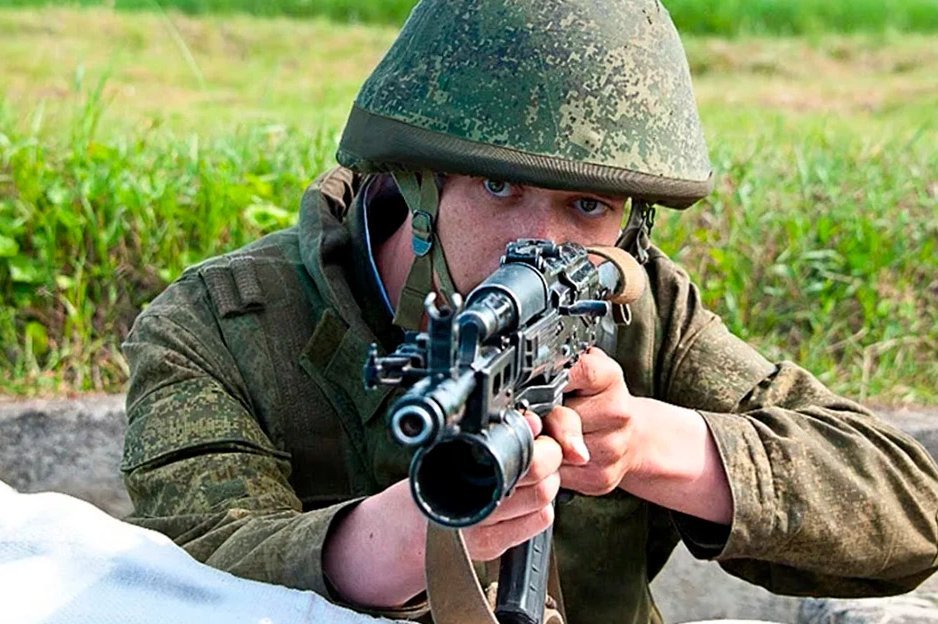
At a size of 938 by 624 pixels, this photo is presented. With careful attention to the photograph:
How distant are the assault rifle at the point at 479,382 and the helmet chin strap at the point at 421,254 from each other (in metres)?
0.49

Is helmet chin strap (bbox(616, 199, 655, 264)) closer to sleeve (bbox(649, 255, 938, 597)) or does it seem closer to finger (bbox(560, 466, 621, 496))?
sleeve (bbox(649, 255, 938, 597))

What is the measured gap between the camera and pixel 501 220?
99.2 inches

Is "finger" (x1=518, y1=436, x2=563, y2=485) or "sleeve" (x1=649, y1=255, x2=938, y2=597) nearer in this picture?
"finger" (x1=518, y1=436, x2=563, y2=485)

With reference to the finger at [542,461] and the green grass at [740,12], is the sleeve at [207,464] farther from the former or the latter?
the green grass at [740,12]

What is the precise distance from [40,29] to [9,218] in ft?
17.6

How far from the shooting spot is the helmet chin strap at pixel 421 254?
2598mm

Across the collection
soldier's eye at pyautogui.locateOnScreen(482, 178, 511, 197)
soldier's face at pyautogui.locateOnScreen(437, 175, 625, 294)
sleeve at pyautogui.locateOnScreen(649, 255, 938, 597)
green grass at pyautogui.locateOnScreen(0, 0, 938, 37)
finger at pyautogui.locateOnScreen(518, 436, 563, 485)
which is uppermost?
soldier's eye at pyautogui.locateOnScreen(482, 178, 511, 197)

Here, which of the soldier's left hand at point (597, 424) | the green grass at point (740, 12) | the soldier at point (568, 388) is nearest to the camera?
the soldier's left hand at point (597, 424)

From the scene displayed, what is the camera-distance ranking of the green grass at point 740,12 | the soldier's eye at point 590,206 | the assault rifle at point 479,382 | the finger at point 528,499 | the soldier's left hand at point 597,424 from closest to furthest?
the assault rifle at point 479,382 → the finger at point 528,499 → the soldier's left hand at point 597,424 → the soldier's eye at point 590,206 → the green grass at point 740,12

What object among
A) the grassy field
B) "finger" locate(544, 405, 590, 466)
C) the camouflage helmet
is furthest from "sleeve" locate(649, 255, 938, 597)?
the grassy field

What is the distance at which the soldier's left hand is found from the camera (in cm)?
221

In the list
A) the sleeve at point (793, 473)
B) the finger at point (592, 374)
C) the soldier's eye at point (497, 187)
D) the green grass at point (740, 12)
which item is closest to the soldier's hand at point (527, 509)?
the finger at point (592, 374)

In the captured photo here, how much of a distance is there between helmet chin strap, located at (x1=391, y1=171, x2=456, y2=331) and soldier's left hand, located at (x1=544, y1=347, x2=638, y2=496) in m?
0.38

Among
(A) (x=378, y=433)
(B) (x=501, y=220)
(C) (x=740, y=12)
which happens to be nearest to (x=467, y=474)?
(B) (x=501, y=220)
